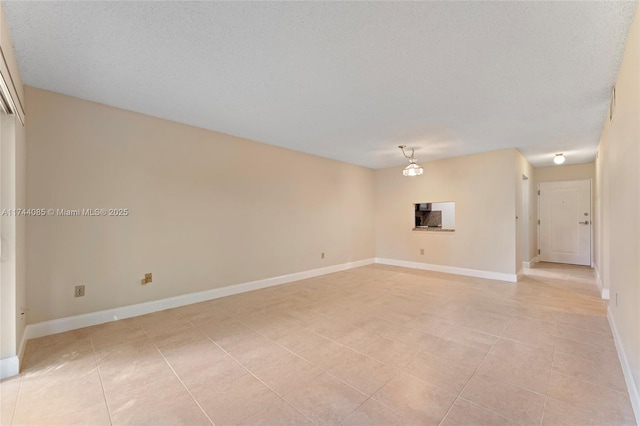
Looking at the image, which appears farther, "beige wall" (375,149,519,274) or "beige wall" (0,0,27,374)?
"beige wall" (375,149,519,274)

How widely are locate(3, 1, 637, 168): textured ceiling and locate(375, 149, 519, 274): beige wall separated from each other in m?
1.48

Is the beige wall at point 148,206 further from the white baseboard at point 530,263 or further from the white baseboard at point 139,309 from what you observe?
the white baseboard at point 530,263

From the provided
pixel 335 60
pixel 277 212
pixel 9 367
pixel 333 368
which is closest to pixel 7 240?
pixel 9 367

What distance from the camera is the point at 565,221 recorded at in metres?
6.51

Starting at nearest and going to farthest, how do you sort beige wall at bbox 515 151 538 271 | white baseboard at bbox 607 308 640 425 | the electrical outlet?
white baseboard at bbox 607 308 640 425 < the electrical outlet < beige wall at bbox 515 151 538 271

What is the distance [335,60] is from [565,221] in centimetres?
727

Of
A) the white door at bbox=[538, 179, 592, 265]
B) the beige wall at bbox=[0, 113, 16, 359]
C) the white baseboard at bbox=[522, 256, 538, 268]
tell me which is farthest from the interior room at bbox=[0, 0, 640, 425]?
the white door at bbox=[538, 179, 592, 265]

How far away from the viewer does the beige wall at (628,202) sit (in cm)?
173

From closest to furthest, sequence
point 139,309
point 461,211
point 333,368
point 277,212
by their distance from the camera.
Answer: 1. point 333,368
2. point 139,309
3. point 277,212
4. point 461,211

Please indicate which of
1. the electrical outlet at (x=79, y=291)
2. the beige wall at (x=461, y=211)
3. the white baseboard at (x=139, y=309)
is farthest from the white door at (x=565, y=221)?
the electrical outlet at (x=79, y=291)

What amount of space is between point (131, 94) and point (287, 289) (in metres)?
3.22

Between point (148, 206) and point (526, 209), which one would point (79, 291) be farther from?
point (526, 209)

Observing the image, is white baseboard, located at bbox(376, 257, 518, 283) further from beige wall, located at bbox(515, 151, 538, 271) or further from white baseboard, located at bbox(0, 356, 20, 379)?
white baseboard, located at bbox(0, 356, 20, 379)

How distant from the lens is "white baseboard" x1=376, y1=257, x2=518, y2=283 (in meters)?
4.89
